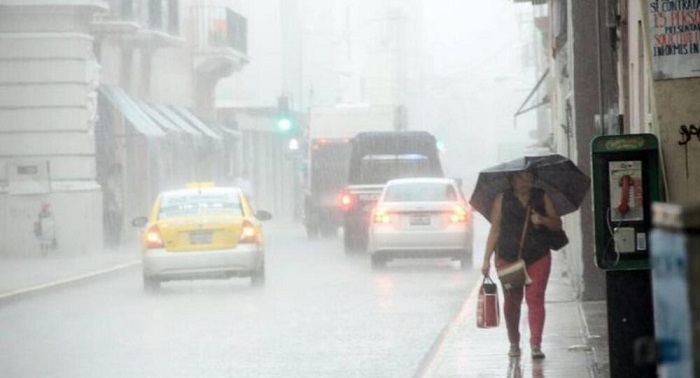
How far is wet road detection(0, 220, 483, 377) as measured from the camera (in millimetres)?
15656

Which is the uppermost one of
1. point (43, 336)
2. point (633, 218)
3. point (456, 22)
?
point (456, 22)

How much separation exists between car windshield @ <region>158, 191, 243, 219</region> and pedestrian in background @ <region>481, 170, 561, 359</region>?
38.2ft

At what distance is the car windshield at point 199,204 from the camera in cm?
2603

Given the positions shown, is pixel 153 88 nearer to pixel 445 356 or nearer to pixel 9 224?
pixel 9 224

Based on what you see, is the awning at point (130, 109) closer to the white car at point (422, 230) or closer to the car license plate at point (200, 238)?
the white car at point (422, 230)

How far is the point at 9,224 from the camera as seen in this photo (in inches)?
1511

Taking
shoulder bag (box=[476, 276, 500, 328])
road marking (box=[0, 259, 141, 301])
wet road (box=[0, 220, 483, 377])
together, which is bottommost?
wet road (box=[0, 220, 483, 377])

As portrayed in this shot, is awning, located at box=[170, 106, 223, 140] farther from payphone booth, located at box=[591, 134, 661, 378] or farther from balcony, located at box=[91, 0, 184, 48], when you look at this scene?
payphone booth, located at box=[591, 134, 661, 378]

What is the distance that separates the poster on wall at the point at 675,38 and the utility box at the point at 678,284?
24.4 ft

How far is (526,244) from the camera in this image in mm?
14594

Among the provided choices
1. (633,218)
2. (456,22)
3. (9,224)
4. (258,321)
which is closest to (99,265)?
(9,224)

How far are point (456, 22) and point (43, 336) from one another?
133146 mm

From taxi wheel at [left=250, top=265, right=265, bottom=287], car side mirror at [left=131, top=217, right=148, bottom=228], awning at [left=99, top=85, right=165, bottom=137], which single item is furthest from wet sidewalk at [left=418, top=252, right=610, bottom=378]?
awning at [left=99, top=85, right=165, bottom=137]

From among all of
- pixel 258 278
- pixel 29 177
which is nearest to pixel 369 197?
pixel 29 177
